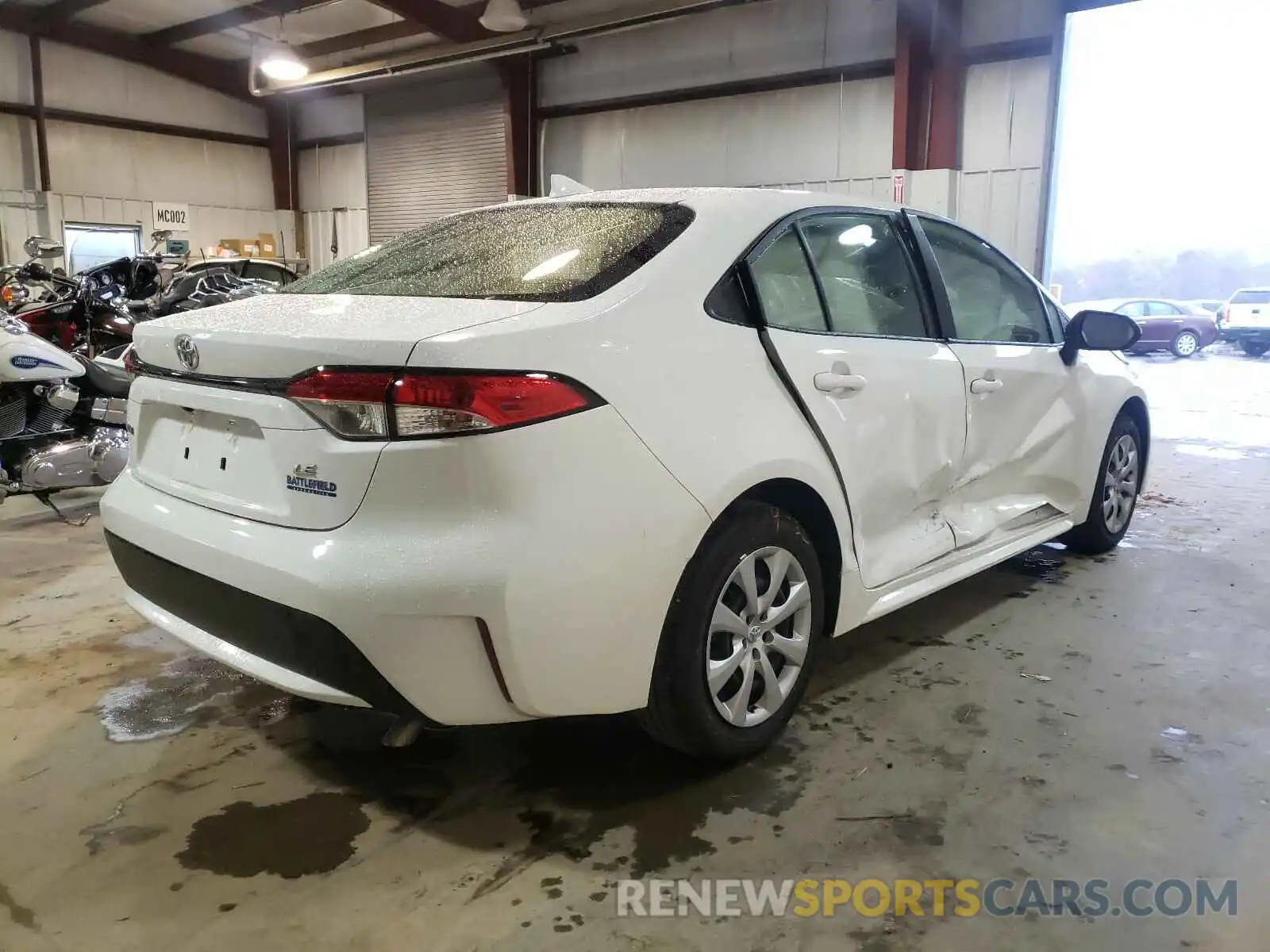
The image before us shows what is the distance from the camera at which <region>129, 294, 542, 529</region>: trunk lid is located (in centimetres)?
165

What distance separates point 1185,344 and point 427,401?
1815 centimetres

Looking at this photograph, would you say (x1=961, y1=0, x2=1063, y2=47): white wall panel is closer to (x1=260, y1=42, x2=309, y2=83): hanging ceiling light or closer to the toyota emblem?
(x1=260, y1=42, x2=309, y2=83): hanging ceiling light

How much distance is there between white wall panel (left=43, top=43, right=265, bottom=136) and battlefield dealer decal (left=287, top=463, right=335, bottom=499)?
1374 centimetres

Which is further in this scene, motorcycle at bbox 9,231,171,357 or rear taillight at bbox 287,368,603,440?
motorcycle at bbox 9,231,171,357

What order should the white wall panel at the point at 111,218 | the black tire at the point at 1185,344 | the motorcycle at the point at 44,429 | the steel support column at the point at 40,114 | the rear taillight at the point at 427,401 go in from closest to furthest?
the rear taillight at the point at 427,401 < the motorcycle at the point at 44,429 < the steel support column at the point at 40,114 < the white wall panel at the point at 111,218 < the black tire at the point at 1185,344

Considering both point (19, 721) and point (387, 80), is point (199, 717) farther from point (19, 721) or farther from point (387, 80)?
point (387, 80)

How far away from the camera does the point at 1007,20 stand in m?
8.26

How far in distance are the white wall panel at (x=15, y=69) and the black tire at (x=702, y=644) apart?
45.2 feet

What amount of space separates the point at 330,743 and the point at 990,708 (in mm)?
1723

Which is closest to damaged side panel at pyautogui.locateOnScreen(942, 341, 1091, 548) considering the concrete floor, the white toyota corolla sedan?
the white toyota corolla sedan

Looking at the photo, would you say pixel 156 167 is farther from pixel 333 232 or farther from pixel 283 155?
pixel 333 232

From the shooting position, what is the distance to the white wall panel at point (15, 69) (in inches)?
465

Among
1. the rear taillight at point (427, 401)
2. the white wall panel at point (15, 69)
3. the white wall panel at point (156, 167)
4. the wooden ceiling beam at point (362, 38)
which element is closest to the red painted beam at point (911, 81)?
the wooden ceiling beam at point (362, 38)

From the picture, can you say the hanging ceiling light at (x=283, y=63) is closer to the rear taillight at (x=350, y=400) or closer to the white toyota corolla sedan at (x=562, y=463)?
the white toyota corolla sedan at (x=562, y=463)
